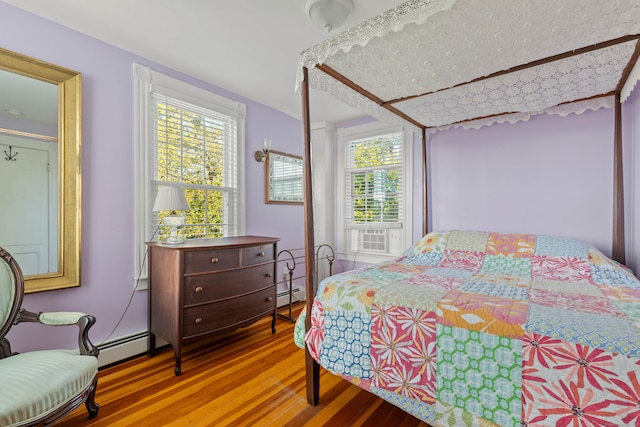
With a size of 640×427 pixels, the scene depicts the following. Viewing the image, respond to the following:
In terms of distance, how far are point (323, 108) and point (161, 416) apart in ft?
10.3

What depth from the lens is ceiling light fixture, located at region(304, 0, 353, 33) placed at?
173cm

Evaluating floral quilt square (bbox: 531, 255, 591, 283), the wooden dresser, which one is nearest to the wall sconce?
the wooden dresser

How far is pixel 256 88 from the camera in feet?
9.86

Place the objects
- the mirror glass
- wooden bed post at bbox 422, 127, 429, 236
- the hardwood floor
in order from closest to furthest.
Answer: the hardwood floor, wooden bed post at bbox 422, 127, 429, 236, the mirror glass

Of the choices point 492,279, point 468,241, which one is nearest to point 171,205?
point 492,279

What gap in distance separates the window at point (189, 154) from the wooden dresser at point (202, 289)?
31cm

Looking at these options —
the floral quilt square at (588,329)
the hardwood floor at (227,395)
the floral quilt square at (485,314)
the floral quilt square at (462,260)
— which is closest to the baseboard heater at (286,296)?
the hardwood floor at (227,395)

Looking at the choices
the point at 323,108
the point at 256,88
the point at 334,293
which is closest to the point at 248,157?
the point at 256,88

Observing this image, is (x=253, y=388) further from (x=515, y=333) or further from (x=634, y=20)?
(x=634, y=20)

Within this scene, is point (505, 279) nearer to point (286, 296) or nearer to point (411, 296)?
point (411, 296)

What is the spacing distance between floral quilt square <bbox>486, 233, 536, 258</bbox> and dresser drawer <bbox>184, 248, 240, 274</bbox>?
2.05m

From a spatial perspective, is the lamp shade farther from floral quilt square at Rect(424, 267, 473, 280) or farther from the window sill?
the window sill

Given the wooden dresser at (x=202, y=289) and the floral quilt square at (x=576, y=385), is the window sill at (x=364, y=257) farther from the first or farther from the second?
the floral quilt square at (x=576, y=385)

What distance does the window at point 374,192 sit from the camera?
11.3 feet
